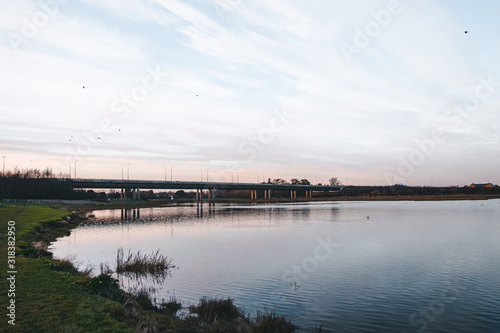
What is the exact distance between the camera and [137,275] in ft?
83.9

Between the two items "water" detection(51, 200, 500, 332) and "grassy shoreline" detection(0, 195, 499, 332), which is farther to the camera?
"water" detection(51, 200, 500, 332)

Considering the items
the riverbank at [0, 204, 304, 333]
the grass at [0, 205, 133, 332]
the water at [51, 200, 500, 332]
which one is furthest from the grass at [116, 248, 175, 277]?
the riverbank at [0, 204, 304, 333]

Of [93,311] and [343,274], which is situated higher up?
[93,311]

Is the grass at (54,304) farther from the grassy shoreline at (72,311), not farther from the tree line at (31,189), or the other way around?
the tree line at (31,189)

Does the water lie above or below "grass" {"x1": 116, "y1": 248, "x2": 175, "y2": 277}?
below

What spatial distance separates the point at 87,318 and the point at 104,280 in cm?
530

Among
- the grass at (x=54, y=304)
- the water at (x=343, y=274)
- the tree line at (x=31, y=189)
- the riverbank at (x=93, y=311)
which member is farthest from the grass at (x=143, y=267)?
the tree line at (x=31, y=189)

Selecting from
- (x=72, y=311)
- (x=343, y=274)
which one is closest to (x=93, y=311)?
(x=72, y=311)

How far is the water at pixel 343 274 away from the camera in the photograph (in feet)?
55.8

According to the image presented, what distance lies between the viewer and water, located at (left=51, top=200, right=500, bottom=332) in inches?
670

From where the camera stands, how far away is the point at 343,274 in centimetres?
2508

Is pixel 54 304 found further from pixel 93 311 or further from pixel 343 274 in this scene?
pixel 343 274

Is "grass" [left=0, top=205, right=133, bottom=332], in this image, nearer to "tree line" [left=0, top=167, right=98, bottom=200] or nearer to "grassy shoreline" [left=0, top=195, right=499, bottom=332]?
"grassy shoreline" [left=0, top=195, right=499, bottom=332]

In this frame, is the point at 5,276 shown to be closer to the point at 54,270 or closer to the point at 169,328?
the point at 54,270
